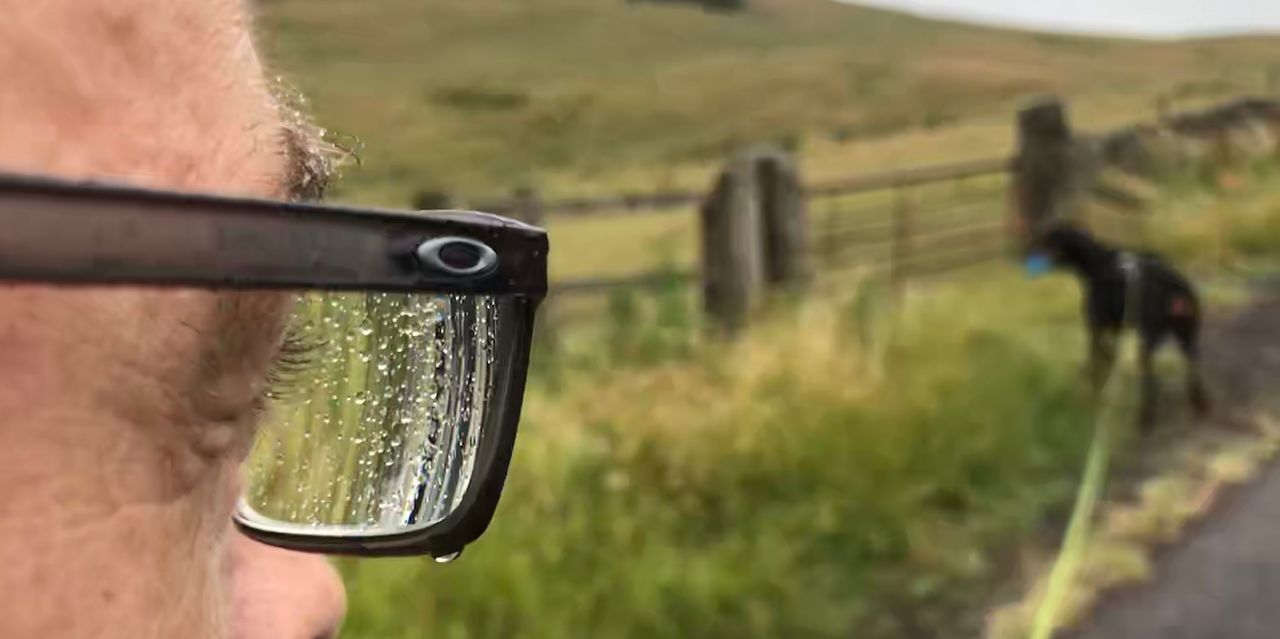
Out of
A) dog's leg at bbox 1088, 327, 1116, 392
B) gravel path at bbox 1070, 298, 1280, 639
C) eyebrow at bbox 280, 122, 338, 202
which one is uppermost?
eyebrow at bbox 280, 122, 338, 202

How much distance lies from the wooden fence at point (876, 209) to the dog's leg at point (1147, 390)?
1794 millimetres

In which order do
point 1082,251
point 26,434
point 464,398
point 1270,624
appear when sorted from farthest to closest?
1. point 1082,251
2. point 1270,624
3. point 464,398
4. point 26,434

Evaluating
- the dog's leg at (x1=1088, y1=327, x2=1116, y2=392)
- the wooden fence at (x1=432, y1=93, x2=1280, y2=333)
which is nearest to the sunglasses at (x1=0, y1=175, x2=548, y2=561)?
the wooden fence at (x1=432, y1=93, x2=1280, y2=333)

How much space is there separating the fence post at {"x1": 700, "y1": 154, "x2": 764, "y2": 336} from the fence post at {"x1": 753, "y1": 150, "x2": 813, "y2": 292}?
75 mm

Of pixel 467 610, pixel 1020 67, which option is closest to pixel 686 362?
pixel 467 610

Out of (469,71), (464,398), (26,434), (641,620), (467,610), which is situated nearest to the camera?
(26,434)

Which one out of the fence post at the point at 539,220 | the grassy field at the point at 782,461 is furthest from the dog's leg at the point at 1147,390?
the fence post at the point at 539,220

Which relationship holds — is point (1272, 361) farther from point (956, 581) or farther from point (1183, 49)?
point (1183, 49)

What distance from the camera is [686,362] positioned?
502 centimetres

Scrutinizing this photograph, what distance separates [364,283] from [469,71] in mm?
40401

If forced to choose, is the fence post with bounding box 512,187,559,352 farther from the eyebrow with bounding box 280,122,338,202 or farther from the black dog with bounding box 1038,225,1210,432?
the eyebrow with bounding box 280,122,338,202

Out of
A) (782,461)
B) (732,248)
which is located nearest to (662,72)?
(732,248)

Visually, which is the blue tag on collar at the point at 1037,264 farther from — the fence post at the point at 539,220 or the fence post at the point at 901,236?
the fence post at the point at 901,236

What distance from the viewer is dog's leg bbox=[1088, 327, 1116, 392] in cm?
524
